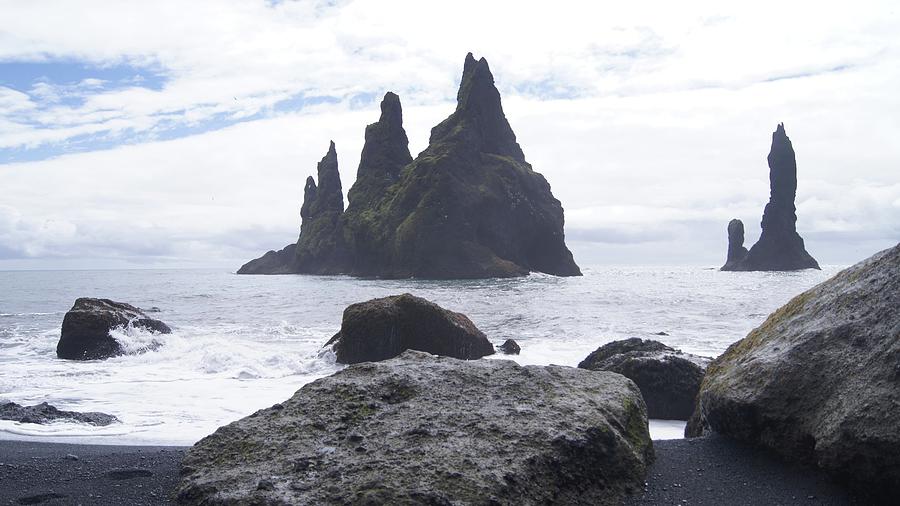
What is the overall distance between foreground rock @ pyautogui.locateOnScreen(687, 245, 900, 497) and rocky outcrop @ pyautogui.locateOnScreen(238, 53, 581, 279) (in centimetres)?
7074

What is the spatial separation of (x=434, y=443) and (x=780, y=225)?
117 meters

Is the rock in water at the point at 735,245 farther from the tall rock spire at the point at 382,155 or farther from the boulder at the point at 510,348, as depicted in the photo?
the boulder at the point at 510,348

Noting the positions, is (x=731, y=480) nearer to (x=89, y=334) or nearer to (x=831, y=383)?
(x=831, y=383)

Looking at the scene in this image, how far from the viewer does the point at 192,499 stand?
401 centimetres

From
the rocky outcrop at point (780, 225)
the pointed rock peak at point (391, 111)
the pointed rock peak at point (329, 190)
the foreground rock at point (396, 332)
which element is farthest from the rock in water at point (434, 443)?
the rocky outcrop at point (780, 225)

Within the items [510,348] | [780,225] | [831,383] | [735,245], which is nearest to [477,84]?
[780,225]

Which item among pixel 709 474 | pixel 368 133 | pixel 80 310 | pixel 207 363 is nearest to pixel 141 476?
pixel 709 474

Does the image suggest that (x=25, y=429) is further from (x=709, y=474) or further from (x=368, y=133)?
(x=368, y=133)

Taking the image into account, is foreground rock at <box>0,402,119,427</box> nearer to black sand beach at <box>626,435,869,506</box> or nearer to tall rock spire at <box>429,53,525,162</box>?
black sand beach at <box>626,435,869,506</box>

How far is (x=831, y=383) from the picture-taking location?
4598mm

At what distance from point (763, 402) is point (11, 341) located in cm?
2004

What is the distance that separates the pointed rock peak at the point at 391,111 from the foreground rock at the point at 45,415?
9445 centimetres

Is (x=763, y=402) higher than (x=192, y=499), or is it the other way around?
(x=763, y=402)

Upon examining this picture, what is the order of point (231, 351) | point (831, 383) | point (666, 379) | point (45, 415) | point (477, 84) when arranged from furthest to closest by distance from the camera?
1. point (477, 84)
2. point (231, 351)
3. point (666, 379)
4. point (45, 415)
5. point (831, 383)
